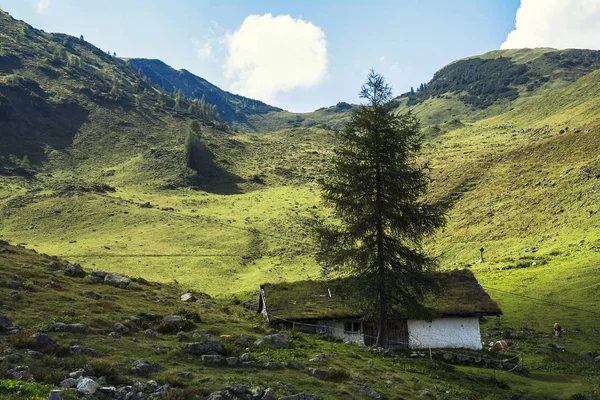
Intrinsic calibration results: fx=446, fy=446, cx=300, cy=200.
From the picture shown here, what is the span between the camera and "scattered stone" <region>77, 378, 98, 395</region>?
39.9 feet

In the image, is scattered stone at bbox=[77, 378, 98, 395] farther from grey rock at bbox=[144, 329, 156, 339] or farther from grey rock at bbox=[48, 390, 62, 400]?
grey rock at bbox=[144, 329, 156, 339]

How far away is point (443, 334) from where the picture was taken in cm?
3041

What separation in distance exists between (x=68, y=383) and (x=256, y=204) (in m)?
105

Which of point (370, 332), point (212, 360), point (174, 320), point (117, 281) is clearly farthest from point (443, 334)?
point (117, 281)

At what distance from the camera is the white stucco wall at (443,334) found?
99.2 feet

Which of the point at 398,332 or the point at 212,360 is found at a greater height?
the point at 398,332

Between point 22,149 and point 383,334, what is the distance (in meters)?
149

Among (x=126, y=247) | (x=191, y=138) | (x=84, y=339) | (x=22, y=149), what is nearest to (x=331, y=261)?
(x=84, y=339)

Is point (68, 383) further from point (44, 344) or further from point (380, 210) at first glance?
point (380, 210)

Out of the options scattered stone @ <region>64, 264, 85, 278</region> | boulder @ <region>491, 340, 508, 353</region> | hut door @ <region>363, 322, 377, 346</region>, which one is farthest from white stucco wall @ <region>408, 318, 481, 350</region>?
scattered stone @ <region>64, 264, 85, 278</region>

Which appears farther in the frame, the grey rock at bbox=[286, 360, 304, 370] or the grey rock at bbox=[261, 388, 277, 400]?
the grey rock at bbox=[286, 360, 304, 370]

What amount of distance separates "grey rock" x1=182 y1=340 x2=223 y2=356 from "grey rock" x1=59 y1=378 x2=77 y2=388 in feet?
18.7

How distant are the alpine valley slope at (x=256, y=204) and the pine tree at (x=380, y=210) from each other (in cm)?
958

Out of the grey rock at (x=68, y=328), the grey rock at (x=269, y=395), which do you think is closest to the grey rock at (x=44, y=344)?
the grey rock at (x=68, y=328)
